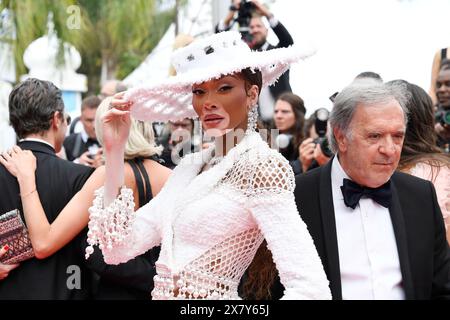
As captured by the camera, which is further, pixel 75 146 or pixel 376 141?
pixel 75 146

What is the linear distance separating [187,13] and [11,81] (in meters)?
4.50

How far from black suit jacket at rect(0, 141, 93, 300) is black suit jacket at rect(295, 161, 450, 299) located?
1385 mm

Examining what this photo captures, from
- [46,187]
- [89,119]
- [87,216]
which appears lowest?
[89,119]

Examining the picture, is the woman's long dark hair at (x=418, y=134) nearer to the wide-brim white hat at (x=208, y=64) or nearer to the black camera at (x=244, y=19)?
the wide-brim white hat at (x=208, y=64)

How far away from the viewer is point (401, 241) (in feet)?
9.97

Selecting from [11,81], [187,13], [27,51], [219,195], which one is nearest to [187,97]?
[219,195]

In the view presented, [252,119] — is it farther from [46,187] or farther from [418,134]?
[46,187]

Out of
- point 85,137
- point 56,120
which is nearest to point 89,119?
point 85,137

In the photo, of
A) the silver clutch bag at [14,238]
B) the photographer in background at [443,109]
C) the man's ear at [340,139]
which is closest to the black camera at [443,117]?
the photographer in background at [443,109]

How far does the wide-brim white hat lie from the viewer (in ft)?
9.04

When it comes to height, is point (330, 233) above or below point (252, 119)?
below

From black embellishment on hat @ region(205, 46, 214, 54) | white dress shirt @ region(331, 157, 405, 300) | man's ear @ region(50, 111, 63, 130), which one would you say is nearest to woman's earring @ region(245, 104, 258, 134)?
black embellishment on hat @ region(205, 46, 214, 54)

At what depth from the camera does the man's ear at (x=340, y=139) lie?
3.17 metres

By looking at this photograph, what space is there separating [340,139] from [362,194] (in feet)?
0.84
